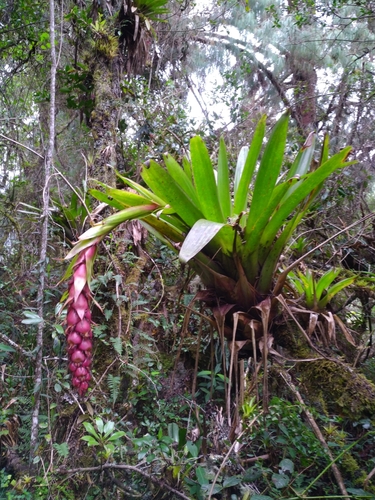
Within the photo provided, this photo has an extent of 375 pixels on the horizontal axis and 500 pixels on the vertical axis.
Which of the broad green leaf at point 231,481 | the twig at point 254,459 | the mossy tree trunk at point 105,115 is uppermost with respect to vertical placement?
the mossy tree trunk at point 105,115

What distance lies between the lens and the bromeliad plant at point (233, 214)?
1021mm

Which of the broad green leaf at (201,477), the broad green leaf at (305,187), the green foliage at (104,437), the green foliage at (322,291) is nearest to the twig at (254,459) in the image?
the broad green leaf at (201,477)

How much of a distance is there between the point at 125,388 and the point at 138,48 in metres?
2.94

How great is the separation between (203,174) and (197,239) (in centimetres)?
27

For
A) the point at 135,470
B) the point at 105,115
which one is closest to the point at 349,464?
the point at 135,470

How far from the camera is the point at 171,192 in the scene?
41.7 inches

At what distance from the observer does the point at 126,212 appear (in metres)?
1.00

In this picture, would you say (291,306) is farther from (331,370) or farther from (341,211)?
(341,211)

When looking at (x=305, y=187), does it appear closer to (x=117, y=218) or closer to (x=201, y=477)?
(x=117, y=218)

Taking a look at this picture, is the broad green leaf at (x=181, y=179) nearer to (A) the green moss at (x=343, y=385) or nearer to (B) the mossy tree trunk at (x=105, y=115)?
(A) the green moss at (x=343, y=385)

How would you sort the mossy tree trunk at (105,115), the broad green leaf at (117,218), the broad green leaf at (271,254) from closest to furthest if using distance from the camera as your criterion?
the broad green leaf at (117,218) < the broad green leaf at (271,254) < the mossy tree trunk at (105,115)

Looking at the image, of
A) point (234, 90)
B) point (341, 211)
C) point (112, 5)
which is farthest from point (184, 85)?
point (341, 211)

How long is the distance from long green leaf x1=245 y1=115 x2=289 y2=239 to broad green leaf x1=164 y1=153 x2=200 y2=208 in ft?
0.61

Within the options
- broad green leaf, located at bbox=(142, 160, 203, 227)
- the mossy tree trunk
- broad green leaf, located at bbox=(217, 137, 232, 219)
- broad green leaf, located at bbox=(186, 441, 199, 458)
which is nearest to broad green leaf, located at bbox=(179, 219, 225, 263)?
broad green leaf, located at bbox=(142, 160, 203, 227)
